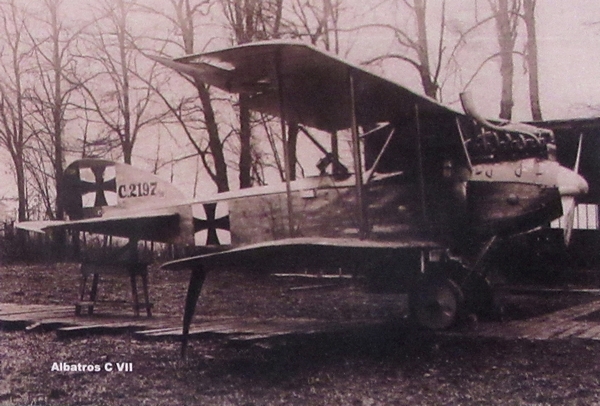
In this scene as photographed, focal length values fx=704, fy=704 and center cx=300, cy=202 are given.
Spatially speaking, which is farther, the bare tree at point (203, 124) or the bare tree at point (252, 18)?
the bare tree at point (203, 124)

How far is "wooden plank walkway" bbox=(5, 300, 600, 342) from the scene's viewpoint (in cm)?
368

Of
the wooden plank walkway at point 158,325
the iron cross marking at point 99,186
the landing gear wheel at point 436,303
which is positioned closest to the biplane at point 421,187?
the landing gear wheel at point 436,303

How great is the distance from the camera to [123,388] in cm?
317

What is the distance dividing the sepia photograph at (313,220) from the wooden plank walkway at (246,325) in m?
0.02

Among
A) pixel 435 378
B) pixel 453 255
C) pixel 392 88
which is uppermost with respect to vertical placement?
pixel 392 88

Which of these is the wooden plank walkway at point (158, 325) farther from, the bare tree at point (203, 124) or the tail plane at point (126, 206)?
the bare tree at point (203, 124)

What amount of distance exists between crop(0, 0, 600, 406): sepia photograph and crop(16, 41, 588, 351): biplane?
13 millimetres

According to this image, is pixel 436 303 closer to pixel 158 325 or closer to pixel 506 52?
pixel 158 325

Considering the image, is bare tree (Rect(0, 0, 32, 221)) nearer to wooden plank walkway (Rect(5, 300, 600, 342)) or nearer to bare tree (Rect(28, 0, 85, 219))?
bare tree (Rect(28, 0, 85, 219))

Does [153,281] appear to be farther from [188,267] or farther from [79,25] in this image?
[188,267]

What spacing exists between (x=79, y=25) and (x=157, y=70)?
146cm

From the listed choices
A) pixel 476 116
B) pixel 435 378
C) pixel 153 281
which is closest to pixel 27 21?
pixel 476 116

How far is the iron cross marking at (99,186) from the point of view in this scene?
516 cm

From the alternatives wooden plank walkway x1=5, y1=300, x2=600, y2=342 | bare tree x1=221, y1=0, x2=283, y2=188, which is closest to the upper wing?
bare tree x1=221, y1=0, x2=283, y2=188
